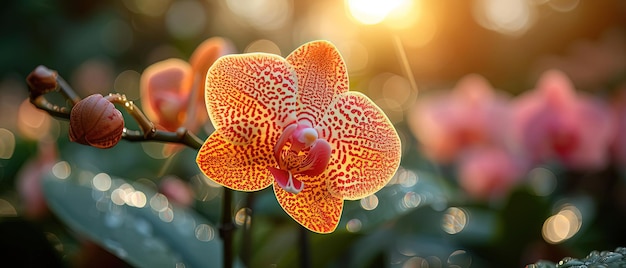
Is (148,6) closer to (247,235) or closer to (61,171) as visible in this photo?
(61,171)

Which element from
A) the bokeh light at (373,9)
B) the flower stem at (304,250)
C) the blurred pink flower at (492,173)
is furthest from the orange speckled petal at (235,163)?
the bokeh light at (373,9)

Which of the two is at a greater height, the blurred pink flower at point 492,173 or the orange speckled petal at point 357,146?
the blurred pink flower at point 492,173

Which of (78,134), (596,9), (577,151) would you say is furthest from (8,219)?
(596,9)

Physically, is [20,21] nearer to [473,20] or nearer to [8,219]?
[473,20]

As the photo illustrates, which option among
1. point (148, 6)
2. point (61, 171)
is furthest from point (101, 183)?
point (148, 6)

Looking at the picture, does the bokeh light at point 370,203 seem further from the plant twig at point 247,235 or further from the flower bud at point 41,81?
the flower bud at point 41,81

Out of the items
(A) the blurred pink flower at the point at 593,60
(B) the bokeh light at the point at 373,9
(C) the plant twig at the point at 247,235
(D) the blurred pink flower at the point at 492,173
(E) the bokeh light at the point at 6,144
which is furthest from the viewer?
(B) the bokeh light at the point at 373,9
